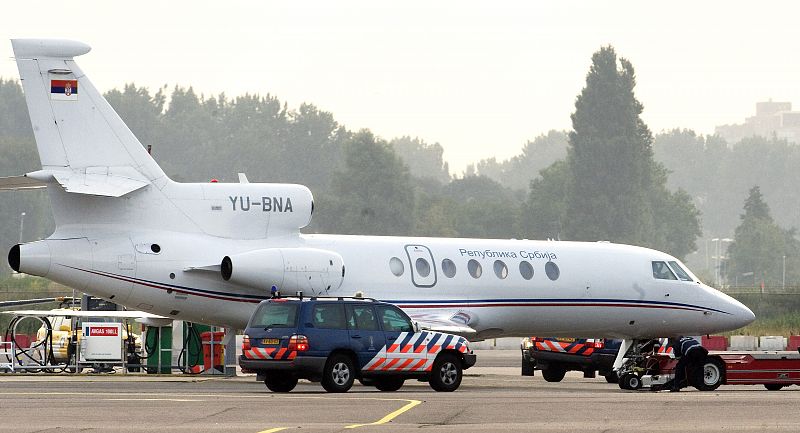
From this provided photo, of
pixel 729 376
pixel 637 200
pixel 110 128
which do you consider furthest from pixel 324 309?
pixel 637 200

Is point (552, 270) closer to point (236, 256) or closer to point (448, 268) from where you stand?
point (448, 268)

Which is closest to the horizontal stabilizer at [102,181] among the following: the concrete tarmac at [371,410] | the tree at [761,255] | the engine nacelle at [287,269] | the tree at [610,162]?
the engine nacelle at [287,269]

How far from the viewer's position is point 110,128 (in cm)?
2917

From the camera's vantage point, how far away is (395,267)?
32094mm

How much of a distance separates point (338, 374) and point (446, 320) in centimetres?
708

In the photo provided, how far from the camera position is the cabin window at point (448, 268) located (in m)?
32.8

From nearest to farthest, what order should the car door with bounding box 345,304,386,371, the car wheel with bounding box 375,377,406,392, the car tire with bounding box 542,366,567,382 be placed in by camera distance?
1. the car door with bounding box 345,304,386,371
2. the car wheel with bounding box 375,377,406,392
3. the car tire with bounding box 542,366,567,382

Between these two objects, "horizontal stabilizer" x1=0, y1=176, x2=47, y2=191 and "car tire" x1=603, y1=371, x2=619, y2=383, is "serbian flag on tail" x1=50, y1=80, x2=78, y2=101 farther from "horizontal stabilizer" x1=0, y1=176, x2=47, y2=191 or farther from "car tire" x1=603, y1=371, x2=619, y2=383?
"car tire" x1=603, y1=371, x2=619, y2=383

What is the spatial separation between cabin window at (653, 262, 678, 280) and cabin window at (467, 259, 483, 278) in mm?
4812

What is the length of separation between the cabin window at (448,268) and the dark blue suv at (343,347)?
19.1 feet

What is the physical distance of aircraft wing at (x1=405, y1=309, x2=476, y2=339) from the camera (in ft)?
103

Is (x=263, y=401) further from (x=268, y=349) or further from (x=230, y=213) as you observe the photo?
(x=230, y=213)

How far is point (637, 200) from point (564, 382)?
9128 cm

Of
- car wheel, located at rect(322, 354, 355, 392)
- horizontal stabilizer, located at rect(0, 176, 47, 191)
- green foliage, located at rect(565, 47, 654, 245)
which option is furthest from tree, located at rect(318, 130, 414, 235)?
car wheel, located at rect(322, 354, 355, 392)
